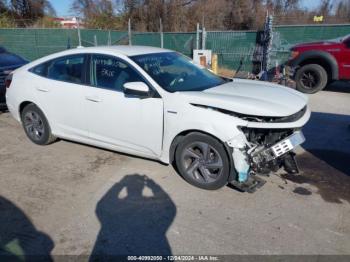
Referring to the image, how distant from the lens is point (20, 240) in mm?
3262

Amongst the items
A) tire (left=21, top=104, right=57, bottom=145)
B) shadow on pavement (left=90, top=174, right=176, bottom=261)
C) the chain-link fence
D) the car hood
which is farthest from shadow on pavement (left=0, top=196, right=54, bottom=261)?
the chain-link fence

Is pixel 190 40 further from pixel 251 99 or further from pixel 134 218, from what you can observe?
pixel 134 218

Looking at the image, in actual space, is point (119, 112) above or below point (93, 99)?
below

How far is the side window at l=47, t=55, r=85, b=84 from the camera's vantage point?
4.93m

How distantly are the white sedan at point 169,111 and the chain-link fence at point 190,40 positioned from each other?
27.2ft

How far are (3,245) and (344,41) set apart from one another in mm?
9699

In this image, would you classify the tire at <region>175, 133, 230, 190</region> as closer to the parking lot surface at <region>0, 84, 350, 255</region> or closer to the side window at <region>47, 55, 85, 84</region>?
the parking lot surface at <region>0, 84, 350, 255</region>

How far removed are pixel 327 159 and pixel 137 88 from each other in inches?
119

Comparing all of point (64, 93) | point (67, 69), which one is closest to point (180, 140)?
point (64, 93)

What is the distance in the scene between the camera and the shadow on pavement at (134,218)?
313 centimetres

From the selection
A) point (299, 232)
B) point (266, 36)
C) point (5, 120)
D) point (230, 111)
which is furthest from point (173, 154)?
point (266, 36)

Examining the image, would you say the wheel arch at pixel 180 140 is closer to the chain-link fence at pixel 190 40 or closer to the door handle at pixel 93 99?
the door handle at pixel 93 99

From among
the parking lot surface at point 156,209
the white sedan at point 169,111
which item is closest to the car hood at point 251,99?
the white sedan at point 169,111

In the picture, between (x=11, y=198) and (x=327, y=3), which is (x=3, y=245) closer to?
(x=11, y=198)
